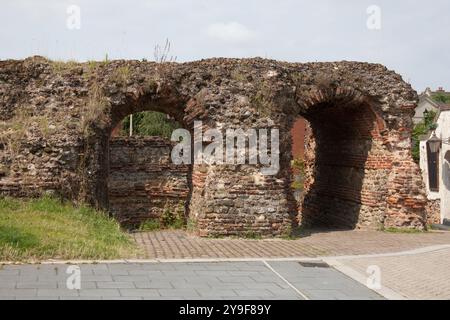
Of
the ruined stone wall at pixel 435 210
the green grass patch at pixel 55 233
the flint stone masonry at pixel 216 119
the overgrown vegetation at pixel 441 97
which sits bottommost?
the ruined stone wall at pixel 435 210

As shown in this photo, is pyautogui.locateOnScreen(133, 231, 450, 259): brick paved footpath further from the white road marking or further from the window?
the window

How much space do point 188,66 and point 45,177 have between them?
4.06 m

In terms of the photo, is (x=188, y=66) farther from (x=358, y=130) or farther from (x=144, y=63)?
(x=358, y=130)

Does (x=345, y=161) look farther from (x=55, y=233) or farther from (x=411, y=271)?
(x=55, y=233)

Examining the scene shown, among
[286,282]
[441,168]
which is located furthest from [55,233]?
[441,168]

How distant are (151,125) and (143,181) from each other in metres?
16.8

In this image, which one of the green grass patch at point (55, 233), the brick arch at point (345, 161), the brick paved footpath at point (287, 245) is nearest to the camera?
the green grass patch at point (55, 233)

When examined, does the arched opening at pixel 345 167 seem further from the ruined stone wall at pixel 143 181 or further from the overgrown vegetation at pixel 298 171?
the overgrown vegetation at pixel 298 171

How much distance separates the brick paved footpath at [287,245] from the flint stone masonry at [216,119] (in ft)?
2.10

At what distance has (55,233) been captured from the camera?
30.6ft

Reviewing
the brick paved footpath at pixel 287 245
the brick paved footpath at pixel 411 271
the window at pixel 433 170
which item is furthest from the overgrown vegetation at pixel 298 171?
the brick paved footpath at pixel 411 271

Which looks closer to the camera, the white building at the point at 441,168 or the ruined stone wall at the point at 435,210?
the ruined stone wall at the point at 435,210

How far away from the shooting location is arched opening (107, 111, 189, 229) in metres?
16.1

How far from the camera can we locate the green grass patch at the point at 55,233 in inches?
330
